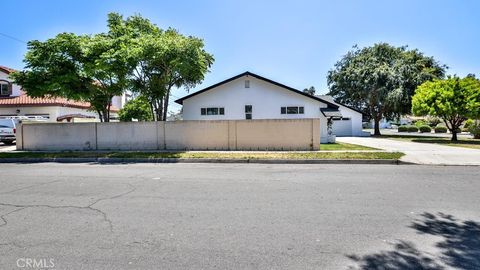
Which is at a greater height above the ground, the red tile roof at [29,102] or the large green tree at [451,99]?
the red tile roof at [29,102]

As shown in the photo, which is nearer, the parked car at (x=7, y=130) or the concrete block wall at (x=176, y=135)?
the concrete block wall at (x=176, y=135)

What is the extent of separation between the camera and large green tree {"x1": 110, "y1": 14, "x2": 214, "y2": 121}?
623 inches

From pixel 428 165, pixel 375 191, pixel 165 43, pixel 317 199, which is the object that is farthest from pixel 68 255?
pixel 165 43

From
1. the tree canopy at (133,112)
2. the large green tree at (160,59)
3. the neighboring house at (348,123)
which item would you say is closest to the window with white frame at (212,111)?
the large green tree at (160,59)

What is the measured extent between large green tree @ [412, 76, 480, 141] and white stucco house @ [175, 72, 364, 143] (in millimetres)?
6586

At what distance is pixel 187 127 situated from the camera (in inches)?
722

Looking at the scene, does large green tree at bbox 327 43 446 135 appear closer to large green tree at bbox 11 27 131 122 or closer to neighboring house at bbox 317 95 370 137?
neighboring house at bbox 317 95 370 137

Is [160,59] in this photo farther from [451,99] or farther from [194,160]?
[451,99]

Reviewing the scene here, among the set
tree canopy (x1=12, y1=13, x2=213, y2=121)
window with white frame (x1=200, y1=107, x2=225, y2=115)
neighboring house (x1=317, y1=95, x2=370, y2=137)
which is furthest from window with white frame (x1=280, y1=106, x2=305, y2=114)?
neighboring house (x1=317, y1=95, x2=370, y2=137)

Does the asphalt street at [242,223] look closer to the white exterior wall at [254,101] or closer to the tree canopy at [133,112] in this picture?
the white exterior wall at [254,101]

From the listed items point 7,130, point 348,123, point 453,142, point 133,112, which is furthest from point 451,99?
point 7,130

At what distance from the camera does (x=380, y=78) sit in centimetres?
3716

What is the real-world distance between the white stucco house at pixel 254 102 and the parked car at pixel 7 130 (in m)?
11.8

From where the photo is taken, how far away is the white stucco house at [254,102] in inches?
952
